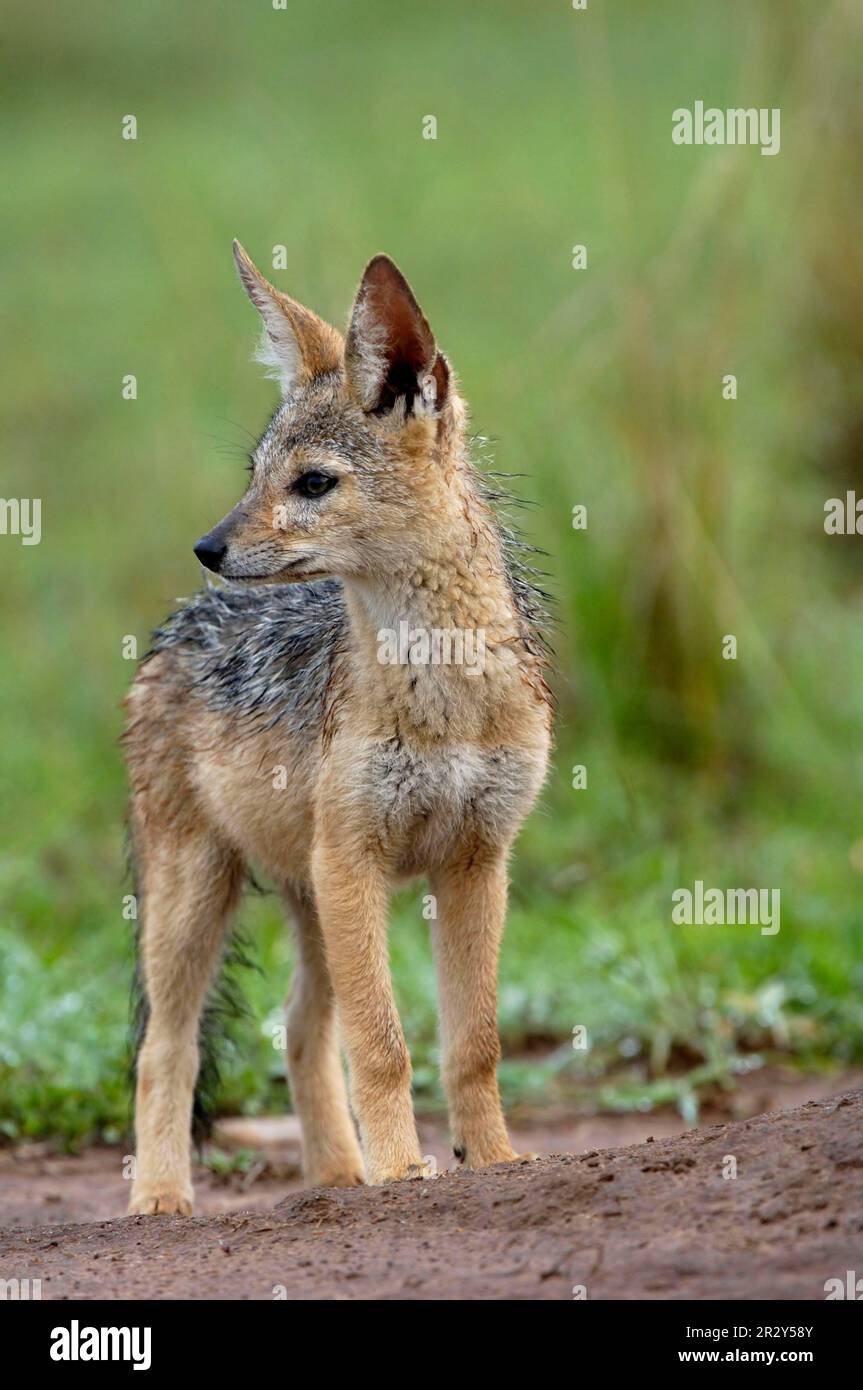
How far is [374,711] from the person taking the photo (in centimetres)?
560

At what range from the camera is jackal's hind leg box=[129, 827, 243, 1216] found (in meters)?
6.48

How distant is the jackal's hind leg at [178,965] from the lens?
6.48 metres

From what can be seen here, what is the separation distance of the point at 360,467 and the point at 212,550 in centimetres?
53

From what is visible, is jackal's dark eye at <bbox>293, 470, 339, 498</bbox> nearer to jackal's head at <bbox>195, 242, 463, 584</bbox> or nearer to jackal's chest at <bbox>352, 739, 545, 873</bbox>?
jackal's head at <bbox>195, 242, 463, 584</bbox>

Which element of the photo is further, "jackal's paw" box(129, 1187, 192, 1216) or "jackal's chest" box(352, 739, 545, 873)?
"jackal's paw" box(129, 1187, 192, 1216)

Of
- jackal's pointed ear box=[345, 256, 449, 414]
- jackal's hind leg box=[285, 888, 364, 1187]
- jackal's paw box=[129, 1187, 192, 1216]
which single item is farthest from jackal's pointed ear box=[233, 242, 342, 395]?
jackal's paw box=[129, 1187, 192, 1216]

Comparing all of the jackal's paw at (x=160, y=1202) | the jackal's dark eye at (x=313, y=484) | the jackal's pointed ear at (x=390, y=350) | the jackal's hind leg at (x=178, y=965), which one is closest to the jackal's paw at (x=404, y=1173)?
the jackal's paw at (x=160, y=1202)

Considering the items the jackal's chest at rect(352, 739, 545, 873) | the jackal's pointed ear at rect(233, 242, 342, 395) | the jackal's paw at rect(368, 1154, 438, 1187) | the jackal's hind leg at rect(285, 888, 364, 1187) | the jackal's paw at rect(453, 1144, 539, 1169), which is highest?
the jackal's pointed ear at rect(233, 242, 342, 395)

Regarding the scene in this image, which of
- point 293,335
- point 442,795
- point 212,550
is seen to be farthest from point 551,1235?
point 293,335

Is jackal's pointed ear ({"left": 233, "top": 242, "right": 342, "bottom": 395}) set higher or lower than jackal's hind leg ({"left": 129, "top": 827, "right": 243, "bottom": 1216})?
higher

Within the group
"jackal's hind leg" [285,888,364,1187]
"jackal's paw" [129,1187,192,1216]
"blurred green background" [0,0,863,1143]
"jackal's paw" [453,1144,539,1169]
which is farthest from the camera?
"blurred green background" [0,0,863,1143]
